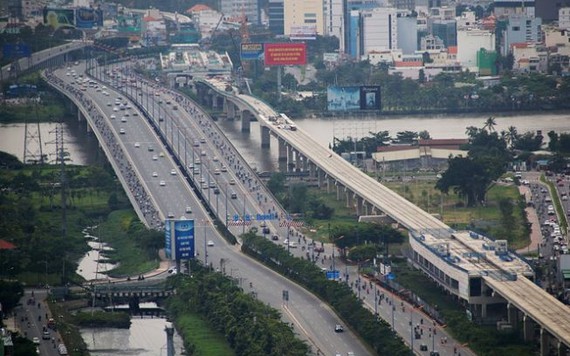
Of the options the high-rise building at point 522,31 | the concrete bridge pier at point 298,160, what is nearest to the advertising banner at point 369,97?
the concrete bridge pier at point 298,160

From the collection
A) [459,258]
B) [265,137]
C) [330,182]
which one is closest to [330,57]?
[265,137]

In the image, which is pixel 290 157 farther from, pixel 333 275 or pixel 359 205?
pixel 333 275

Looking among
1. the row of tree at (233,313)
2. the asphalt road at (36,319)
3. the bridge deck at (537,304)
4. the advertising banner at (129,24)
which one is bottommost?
the asphalt road at (36,319)

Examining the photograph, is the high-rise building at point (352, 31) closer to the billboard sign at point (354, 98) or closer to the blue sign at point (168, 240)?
the billboard sign at point (354, 98)

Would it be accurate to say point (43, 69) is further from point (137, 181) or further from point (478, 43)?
point (137, 181)

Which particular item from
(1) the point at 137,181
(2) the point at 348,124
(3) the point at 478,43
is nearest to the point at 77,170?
(1) the point at 137,181
